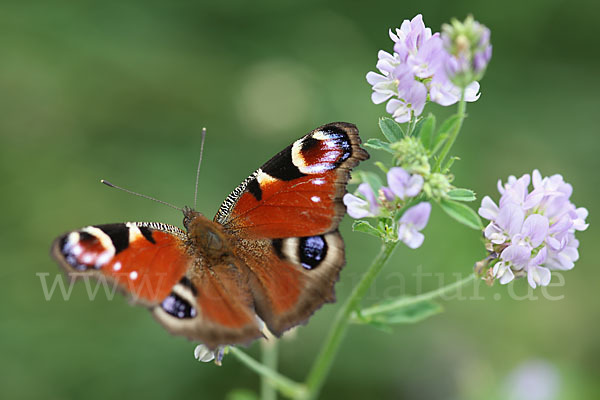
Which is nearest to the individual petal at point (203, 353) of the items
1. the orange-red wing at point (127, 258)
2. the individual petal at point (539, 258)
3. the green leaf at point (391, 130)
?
the orange-red wing at point (127, 258)

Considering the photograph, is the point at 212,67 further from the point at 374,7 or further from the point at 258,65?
the point at 374,7

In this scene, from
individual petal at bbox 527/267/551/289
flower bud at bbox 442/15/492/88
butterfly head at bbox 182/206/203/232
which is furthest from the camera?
butterfly head at bbox 182/206/203/232

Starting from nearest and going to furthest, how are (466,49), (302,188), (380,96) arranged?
(466,49), (380,96), (302,188)

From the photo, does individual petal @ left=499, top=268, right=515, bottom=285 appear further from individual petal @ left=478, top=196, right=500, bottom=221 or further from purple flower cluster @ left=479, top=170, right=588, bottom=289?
individual petal @ left=478, top=196, right=500, bottom=221

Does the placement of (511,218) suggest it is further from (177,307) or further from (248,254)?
(177,307)

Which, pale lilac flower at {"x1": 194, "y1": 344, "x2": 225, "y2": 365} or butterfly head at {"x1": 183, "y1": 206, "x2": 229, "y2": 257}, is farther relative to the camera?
butterfly head at {"x1": 183, "y1": 206, "x2": 229, "y2": 257}

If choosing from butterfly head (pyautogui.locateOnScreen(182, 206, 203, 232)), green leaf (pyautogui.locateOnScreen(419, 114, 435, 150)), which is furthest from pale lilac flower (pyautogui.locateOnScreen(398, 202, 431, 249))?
butterfly head (pyautogui.locateOnScreen(182, 206, 203, 232))

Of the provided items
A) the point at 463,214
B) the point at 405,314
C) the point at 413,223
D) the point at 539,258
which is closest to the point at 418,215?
the point at 413,223
